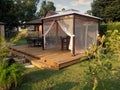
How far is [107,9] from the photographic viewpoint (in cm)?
2494

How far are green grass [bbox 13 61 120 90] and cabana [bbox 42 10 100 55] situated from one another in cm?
234

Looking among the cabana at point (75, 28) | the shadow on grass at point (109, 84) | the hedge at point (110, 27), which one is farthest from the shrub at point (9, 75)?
the hedge at point (110, 27)

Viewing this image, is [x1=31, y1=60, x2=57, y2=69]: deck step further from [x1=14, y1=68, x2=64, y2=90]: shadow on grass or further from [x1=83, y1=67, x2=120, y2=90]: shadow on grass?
[x1=83, y1=67, x2=120, y2=90]: shadow on grass

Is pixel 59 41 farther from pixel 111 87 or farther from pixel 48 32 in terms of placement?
pixel 111 87

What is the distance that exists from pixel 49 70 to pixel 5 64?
234 cm

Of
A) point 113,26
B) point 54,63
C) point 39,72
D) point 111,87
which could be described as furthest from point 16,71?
A: point 113,26

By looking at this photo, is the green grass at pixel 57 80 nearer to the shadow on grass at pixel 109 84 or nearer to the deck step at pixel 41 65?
the shadow on grass at pixel 109 84

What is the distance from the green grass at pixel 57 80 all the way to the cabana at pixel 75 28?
2.34m

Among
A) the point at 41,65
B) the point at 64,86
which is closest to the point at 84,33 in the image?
the point at 41,65

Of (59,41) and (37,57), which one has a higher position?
(59,41)

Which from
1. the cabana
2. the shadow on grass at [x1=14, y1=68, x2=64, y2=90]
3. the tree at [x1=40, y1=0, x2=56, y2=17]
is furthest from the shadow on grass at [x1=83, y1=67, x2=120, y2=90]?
the tree at [x1=40, y1=0, x2=56, y2=17]

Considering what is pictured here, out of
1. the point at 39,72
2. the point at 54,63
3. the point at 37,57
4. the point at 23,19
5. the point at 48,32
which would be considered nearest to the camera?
the point at 39,72

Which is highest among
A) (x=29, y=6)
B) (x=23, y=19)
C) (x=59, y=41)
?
(x=29, y=6)

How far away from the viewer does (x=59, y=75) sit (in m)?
6.07
